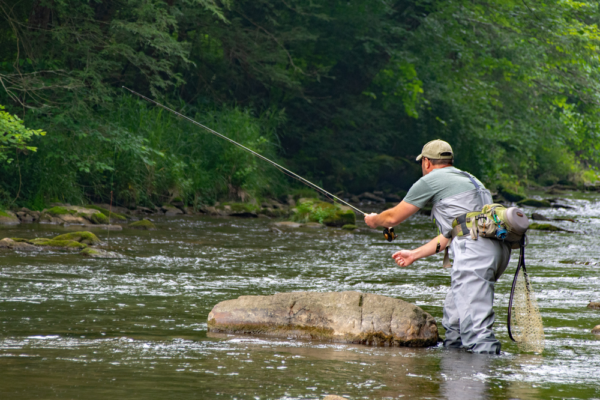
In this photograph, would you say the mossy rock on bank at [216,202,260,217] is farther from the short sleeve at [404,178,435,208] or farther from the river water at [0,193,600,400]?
Result: the short sleeve at [404,178,435,208]

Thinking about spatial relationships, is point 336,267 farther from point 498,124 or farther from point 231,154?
point 498,124

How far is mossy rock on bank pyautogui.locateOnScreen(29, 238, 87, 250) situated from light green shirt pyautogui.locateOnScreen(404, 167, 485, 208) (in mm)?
6051

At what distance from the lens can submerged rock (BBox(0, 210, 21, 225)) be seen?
12.8 metres

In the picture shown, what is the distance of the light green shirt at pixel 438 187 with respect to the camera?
16.8ft

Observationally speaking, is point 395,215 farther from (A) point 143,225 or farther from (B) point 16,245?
(A) point 143,225

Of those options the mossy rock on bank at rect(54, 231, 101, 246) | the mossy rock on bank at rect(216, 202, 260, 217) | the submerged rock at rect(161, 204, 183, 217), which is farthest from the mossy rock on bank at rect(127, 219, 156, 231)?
the mossy rock on bank at rect(216, 202, 260, 217)

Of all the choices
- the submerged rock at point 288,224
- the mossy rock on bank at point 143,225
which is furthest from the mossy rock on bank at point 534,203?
the mossy rock on bank at point 143,225

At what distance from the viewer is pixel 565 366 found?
461 centimetres

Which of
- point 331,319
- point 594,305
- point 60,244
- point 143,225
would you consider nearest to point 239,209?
point 143,225

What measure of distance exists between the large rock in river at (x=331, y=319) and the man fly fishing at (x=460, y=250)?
27cm

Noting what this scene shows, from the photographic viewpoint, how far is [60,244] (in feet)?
32.4

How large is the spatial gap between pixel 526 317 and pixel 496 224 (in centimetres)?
84

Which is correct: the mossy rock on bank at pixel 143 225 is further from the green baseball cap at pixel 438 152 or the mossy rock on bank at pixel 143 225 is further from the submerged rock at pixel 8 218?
the green baseball cap at pixel 438 152

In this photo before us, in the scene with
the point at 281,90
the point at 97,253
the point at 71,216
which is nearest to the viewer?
the point at 97,253
